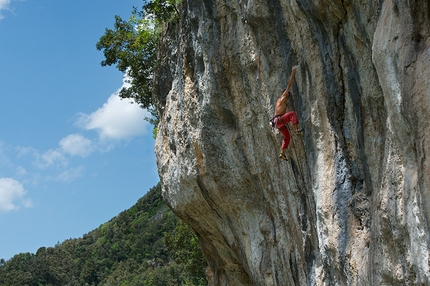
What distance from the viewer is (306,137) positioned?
9188mm

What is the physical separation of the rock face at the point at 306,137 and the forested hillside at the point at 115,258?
3867 centimetres

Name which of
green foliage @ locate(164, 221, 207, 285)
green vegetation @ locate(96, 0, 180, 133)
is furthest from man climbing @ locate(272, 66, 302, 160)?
green foliage @ locate(164, 221, 207, 285)

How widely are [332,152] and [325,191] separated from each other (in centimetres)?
66

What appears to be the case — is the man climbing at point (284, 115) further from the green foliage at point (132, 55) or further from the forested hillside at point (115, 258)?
the forested hillside at point (115, 258)

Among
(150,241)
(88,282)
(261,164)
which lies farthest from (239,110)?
(88,282)

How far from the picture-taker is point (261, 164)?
11.7m

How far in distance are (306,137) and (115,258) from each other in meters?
81.8

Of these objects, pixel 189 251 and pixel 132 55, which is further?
pixel 189 251

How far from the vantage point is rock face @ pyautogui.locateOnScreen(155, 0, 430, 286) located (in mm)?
5906

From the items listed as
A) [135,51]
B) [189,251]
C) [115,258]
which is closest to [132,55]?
[135,51]

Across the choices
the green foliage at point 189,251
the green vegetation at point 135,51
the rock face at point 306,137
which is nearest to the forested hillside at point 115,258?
the green foliage at point 189,251

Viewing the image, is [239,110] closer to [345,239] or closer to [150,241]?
[345,239]

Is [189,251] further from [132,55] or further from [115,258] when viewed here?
[115,258]

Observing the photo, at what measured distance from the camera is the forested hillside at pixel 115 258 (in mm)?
69062
